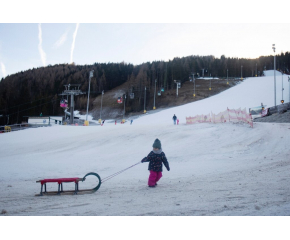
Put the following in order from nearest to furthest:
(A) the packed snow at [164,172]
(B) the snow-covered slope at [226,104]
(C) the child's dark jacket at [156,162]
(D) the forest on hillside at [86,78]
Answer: (A) the packed snow at [164,172] < (C) the child's dark jacket at [156,162] < (B) the snow-covered slope at [226,104] < (D) the forest on hillside at [86,78]

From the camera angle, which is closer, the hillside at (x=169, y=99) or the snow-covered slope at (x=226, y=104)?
the snow-covered slope at (x=226, y=104)

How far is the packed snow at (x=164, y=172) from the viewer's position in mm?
4566

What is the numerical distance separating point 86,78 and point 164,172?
113136 millimetres

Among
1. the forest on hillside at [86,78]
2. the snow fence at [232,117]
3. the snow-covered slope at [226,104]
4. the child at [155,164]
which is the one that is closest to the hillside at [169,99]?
the forest on hillside at [86,78]

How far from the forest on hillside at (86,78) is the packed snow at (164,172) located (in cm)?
7772

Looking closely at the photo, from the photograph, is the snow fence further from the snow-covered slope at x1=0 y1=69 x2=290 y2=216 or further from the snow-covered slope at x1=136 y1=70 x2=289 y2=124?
the snow-covered slope at x1=136 y1=70 x2=289 y2=124

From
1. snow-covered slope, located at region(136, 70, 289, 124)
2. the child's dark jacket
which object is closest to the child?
the child's dark jacket

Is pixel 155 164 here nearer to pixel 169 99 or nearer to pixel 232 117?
pixel 232 117

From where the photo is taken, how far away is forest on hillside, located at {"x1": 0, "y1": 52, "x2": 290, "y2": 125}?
90.9 metres

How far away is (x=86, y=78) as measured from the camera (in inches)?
4532

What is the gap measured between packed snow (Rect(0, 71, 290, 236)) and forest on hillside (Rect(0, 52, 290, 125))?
77.7m

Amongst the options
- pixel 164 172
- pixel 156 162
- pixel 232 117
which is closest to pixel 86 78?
pixel 232 117

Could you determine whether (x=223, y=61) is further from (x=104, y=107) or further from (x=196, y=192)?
(x=196, y=192)

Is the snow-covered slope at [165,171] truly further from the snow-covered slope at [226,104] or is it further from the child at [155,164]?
the snow-covered slope at [226,104]
